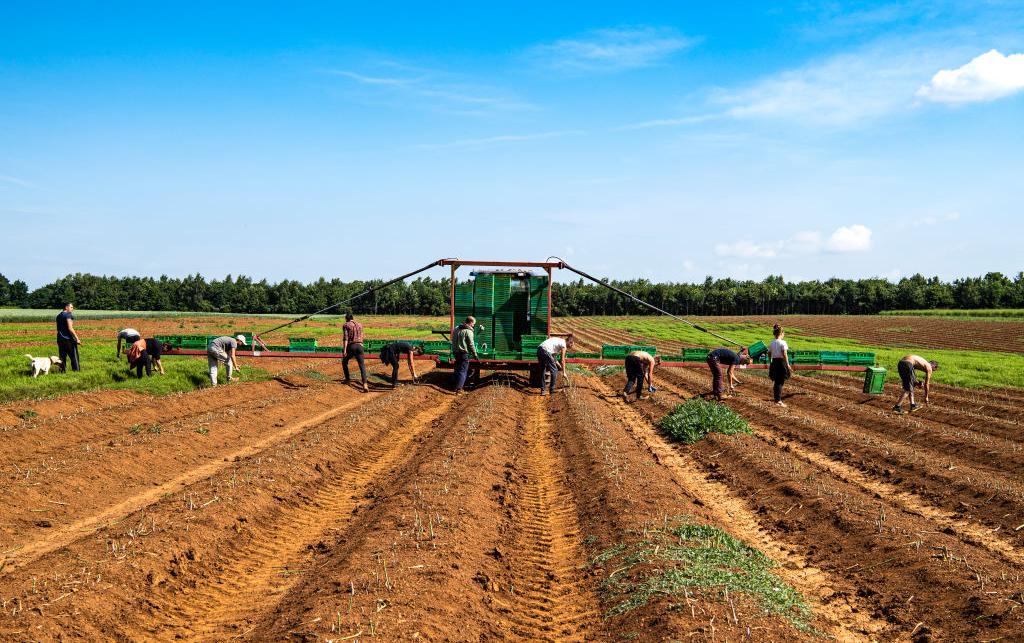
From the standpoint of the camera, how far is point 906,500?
9234mm

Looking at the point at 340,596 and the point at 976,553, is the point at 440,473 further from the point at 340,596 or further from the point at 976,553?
the point at 976,553

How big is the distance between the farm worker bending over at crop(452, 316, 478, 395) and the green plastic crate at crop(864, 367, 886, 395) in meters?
10.4

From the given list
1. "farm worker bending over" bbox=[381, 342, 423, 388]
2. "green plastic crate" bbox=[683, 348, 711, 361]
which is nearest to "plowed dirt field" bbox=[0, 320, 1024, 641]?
"farm worker bending over" bbox=[381, 342, 423, 388]

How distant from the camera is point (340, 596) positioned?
18.1 ft

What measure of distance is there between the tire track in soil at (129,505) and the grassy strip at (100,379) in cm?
614

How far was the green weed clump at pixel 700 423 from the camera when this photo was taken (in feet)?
42.7

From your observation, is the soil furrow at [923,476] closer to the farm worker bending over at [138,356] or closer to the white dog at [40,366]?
the farm worker bending over at [138,356]

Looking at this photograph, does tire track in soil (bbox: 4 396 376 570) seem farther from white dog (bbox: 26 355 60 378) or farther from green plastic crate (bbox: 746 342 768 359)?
green plastic crate (bbox: 746 342 768 359)

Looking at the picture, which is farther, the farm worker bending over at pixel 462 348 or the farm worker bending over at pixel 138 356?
the farm worker bending over at pixel 462 348

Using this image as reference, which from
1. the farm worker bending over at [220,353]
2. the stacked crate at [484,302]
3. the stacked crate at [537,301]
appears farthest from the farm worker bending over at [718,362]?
the farm worker bending over at [220,353]

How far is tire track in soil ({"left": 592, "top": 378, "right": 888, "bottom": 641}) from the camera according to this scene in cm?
577

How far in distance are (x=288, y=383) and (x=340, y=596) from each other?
15085 millimetres

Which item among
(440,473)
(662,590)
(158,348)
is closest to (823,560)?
(662,590)

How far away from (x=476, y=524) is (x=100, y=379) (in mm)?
14171
